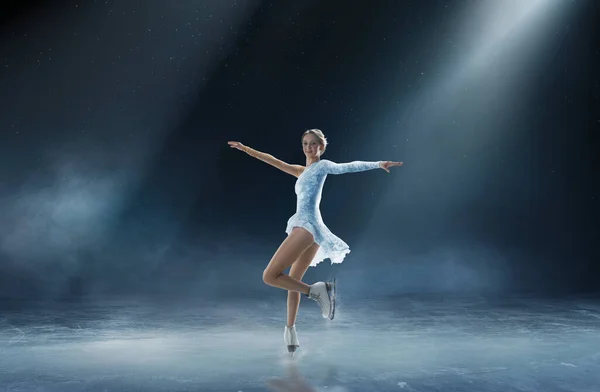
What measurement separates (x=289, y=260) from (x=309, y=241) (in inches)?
6.3

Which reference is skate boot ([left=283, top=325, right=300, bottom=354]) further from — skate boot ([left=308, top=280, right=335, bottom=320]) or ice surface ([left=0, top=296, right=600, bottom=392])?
skate boot ([left=308, top=280, right=335, bottom=320])

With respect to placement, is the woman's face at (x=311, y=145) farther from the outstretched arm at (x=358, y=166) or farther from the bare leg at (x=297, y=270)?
the bare leg at (x=297, y=270)

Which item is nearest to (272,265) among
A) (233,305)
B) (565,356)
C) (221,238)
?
(565,356)

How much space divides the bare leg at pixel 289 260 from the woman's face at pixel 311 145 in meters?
0.48

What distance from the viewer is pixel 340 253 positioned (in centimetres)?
388

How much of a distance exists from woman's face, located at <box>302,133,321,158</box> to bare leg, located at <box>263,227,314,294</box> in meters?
0.48

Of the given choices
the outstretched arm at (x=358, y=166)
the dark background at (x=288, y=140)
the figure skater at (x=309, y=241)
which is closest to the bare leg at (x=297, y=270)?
the figure skater at (x=309, y=241)

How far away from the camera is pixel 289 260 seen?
3.71 meters

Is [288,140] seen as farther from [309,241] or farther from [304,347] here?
[309,241]

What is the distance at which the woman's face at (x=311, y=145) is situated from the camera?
3916 millimetres

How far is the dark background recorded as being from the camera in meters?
7.18

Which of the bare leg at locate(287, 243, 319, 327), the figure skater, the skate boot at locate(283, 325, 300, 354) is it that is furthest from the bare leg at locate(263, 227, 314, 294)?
the skate boot at locate(283, 325, 300, 354)

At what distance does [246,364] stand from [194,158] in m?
4.25

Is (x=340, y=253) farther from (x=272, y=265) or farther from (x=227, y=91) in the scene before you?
(x=227, y=91)
